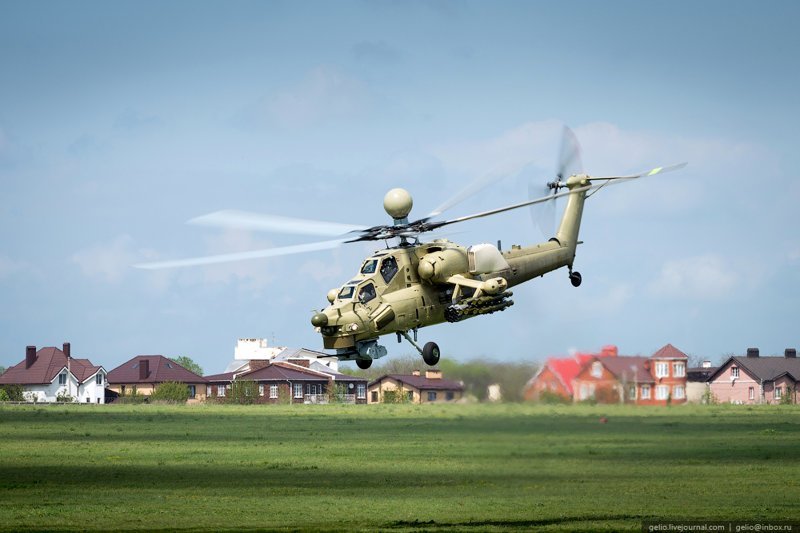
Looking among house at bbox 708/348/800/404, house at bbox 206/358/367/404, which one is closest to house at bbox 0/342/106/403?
house at bbox 206/358/367/404

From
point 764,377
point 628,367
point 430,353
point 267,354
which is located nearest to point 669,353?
point 628,367

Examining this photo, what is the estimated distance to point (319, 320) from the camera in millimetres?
35844

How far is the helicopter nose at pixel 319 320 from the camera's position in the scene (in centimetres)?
3588

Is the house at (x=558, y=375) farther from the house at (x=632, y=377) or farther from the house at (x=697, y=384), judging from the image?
the house at (x=697, y=384)

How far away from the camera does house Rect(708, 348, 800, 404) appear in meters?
85.7

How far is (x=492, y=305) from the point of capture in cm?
3769

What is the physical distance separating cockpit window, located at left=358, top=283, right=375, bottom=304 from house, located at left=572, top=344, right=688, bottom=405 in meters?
7.23

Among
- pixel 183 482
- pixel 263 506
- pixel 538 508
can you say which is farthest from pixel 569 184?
pixel 183 482

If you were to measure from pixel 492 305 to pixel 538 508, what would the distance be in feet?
73.9

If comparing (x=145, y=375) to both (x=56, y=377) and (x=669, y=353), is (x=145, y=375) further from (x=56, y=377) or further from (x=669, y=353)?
(x=669, y=353)

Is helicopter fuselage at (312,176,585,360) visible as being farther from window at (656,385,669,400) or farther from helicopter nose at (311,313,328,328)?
window at (656,385,669,400)

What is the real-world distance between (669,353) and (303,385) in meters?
117

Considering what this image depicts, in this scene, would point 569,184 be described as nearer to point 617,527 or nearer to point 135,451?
point 617,527

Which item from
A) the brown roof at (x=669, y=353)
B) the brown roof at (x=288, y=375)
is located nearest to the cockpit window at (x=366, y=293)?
the brown roof at (x=669, y=353)
